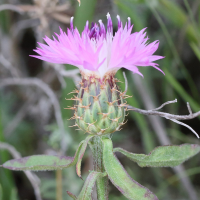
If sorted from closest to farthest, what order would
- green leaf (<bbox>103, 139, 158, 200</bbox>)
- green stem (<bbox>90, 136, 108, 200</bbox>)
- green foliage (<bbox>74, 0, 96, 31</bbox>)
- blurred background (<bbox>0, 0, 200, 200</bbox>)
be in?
green leaf (<bbox>103, 139, 158, 200</bbox>) → green stem (<bbox>90, 136, 108, 200</bbox>) → green foliage (<bbox>74, 0, 96, 31</bbox>) → blurred background (<bbox>0, 0, 200, 200</bbox>)

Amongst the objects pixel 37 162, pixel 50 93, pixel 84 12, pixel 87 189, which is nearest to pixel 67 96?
pixel 50 93

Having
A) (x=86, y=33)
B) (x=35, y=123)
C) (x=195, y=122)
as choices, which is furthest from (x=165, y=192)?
(x=86, y=33)

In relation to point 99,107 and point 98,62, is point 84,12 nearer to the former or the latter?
point 98,62

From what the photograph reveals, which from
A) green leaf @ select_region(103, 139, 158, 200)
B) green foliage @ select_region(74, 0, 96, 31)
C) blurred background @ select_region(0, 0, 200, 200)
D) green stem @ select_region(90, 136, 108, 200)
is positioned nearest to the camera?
green leaf @ select_region(103, 139, 158, 200)

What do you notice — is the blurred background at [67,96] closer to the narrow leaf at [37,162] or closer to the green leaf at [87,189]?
the narrow leaf at [37,162]

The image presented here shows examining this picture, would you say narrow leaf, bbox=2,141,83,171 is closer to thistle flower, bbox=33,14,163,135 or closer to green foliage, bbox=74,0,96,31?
thistle flower, bbox=33,14,163,135

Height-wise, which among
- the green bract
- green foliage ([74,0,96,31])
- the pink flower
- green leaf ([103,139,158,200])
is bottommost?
green leaf ([103,139,158,200])

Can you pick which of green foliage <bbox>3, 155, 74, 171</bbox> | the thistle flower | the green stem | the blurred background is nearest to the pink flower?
the thistle flower
